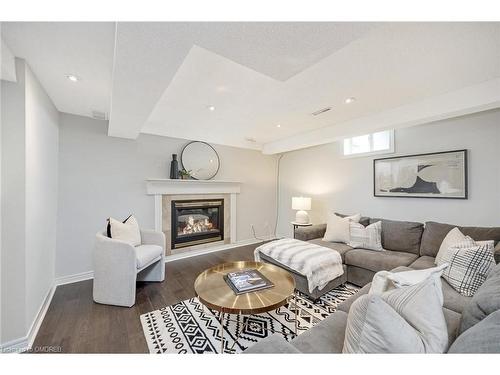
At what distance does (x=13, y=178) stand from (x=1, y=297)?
864 mm

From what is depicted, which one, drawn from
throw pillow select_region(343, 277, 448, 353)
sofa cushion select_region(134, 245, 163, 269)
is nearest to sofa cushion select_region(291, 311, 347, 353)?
throw pillow select_region(343, 277, 448, 353)

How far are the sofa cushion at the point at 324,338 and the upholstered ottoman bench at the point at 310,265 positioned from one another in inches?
37.5

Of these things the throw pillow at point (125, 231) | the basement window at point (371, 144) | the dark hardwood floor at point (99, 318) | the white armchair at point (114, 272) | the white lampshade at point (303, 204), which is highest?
the basement window at point (371, 144)

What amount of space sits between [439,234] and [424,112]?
1432mm

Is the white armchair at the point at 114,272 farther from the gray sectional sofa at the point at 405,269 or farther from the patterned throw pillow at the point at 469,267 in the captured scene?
the patterned throw pillow at the point at 469,267

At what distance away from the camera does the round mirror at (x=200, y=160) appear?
145 inches

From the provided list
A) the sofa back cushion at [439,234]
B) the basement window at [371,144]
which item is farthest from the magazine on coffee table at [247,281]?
the basement window at [371,144]

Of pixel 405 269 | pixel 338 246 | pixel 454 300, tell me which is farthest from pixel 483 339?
pixel 338 246

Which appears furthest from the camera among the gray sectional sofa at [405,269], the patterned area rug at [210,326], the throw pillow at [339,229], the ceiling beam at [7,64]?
the throw pillow at [339,229]

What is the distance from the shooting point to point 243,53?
1.23 meters

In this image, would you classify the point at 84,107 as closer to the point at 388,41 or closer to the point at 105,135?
the point at 105,135
